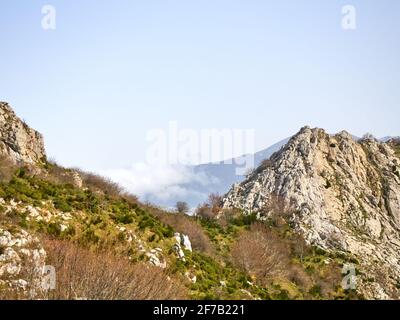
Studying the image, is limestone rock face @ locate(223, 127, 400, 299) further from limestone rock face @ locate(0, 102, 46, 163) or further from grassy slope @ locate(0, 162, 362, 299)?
limestone rock face @ locate(0, 102, 46, 163)

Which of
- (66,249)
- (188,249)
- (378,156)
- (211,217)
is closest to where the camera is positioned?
(66,249)

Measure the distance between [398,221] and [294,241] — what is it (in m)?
27.1

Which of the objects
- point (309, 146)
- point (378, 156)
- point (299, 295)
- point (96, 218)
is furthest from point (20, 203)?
point (378, 156)

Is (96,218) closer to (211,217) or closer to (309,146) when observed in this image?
(211,217)

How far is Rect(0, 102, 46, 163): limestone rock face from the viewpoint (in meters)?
43.8

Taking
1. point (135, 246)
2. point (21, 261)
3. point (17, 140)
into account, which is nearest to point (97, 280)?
point (21, 261)

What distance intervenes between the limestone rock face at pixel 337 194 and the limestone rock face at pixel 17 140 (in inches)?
1582

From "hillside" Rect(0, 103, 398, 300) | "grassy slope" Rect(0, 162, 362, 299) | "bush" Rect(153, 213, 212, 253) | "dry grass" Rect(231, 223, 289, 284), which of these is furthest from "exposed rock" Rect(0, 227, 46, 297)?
"dry grass" Rect(231, 223, 289, 284)

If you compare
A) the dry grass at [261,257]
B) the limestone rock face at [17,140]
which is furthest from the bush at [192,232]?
the limestone rock face at [17,140]

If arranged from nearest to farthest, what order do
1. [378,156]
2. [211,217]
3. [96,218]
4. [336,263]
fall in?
1. [96,218]
2. [336,263]
3. [211,217]
4. [378,156]

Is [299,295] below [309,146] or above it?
below

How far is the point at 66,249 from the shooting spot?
22.2 m

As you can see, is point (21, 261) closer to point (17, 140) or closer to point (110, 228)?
point (110, 228)
